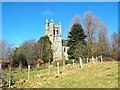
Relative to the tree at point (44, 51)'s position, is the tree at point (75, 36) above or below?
above

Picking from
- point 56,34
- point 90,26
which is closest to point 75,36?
point 90,26

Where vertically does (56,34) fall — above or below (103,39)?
above

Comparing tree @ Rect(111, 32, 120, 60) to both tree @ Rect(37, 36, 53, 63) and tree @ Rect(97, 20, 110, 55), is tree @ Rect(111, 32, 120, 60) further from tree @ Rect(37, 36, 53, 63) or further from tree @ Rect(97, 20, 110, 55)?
tree @ Rect(37, 36, 53, 63)

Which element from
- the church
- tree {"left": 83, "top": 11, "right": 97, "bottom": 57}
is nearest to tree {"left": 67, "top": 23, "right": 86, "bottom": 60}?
tree {"left": 83, "top": 11, "right": 97, "bottom": 57}

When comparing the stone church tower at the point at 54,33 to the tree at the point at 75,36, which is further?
the stone church tower at the point at 54,33

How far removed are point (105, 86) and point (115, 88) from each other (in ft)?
3.50

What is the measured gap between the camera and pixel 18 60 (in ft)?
193

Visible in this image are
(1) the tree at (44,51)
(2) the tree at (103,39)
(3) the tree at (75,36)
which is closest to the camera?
(2) the tree at (103,39)

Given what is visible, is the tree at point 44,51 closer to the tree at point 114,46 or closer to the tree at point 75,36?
the tree at point 75,36

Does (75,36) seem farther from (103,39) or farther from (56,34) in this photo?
(56,34)

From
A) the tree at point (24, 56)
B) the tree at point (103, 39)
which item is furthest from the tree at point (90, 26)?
the tree at point (24, 56)

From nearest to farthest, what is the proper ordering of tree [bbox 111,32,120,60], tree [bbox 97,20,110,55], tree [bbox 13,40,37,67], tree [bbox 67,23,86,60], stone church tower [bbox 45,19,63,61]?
tree [bbox 111,32,120,60] → tree [bbox 97,20,110,55] → tree [bbox 67,23,86,60] → tree [bbox 13,40,37,67] → stone church tower [bbox 45,19,63,61]

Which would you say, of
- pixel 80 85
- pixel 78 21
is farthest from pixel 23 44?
pixel 80 85

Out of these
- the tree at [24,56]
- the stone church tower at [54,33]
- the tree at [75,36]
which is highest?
the stone church tower at [54,33]
